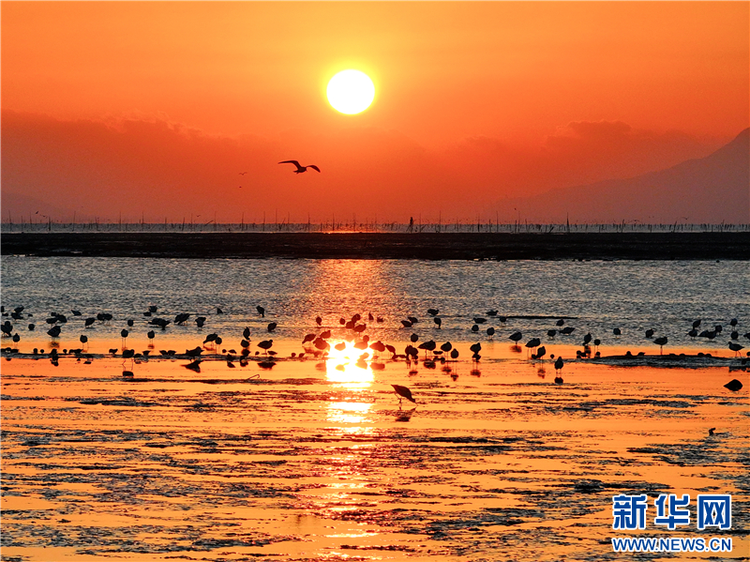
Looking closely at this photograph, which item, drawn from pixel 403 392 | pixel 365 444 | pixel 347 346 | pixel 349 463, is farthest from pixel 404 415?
pixel 347 346

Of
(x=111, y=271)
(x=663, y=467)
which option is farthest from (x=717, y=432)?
(x=111, y=271)

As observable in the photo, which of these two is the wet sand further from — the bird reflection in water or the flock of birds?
the flock of birds

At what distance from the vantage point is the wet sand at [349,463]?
13.0m

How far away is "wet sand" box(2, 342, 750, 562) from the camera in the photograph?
13.0 m

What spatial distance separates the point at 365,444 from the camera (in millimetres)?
17984

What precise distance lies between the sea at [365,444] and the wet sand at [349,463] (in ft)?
0.15

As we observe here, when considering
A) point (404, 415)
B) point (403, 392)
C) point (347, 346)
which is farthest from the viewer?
point (347, 346)

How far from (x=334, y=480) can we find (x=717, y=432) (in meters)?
7.90

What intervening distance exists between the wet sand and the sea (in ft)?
0.15

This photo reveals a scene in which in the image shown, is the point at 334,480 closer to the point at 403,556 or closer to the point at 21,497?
the point at 403,556

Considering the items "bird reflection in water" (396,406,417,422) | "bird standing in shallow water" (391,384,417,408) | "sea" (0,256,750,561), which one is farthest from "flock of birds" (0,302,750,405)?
"bird reflection in water" (396,406,417,422)

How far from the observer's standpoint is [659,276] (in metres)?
83.4

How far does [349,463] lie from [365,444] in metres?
1.44

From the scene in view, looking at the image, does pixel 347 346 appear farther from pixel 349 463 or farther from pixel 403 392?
pixel 349 463
